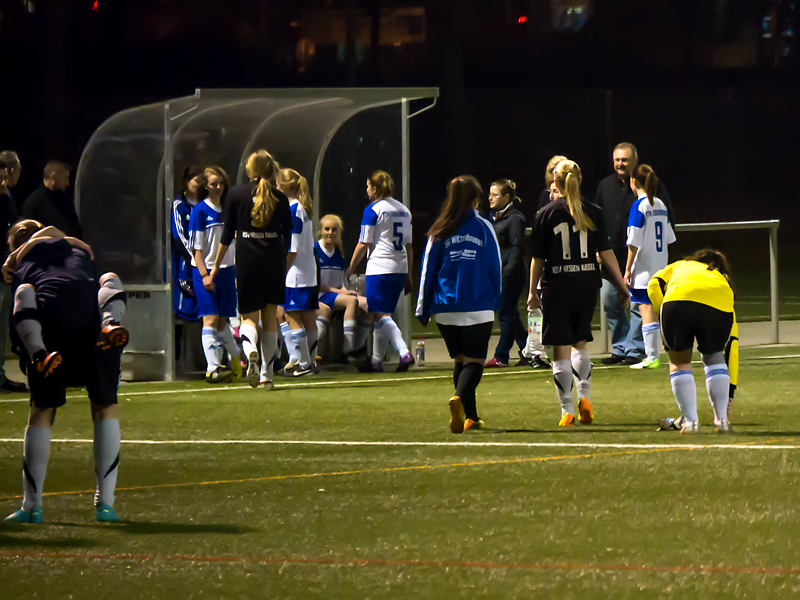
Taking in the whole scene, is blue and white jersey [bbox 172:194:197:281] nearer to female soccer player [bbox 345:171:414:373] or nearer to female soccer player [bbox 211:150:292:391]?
female soccer player [bbox 211:150:292:391]

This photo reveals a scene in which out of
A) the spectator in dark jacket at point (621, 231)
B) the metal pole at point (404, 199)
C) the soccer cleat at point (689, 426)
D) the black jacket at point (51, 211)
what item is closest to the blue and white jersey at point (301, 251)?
the metal pole at point (404, 199)

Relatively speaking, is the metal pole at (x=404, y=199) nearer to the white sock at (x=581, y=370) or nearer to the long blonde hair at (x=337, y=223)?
the long blonde hair at (x=337, y=223)

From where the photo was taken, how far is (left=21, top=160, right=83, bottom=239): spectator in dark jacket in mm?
12570

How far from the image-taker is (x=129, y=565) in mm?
6059

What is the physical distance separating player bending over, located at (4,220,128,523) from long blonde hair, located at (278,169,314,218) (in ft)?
21.8

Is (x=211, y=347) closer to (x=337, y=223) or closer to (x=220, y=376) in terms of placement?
(x=220, y=376)

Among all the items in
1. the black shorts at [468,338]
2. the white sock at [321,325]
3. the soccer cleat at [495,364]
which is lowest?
the soccer cleat at [495,364]

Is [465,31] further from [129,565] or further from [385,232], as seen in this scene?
[129,565]

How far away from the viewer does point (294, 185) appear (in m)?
13.7

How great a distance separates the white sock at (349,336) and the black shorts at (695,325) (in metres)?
5.72

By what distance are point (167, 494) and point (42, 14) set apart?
2703 cm

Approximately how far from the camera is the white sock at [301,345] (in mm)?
13898

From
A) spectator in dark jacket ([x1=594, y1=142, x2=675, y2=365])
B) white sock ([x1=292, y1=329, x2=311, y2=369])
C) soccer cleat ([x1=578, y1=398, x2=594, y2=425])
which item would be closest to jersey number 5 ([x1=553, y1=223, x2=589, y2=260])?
soccer cleat ([x1=578, y1=398, x2=594, y2=425])

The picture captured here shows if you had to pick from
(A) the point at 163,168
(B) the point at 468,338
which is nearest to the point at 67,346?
(B) the point at 468,338
